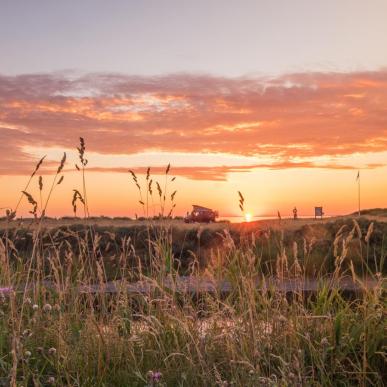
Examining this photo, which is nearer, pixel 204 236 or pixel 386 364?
pixel 386 364

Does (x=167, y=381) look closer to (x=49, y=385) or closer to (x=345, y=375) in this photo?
(x=49, y=385)

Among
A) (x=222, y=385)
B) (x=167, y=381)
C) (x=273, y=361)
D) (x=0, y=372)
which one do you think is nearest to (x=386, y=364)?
(x=273, y=361)

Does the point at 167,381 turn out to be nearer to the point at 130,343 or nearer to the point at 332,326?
the point at 130,343

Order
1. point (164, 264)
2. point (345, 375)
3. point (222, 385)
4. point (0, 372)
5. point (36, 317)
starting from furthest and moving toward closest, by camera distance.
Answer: point (164, 264), point (36, 317), point (0, 372), point (345, 375), point (222, 385)

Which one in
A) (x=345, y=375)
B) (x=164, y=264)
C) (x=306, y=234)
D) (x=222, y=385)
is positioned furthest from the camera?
(x=306, y=234)

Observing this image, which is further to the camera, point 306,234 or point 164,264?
point 306,234

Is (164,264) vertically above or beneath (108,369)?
above

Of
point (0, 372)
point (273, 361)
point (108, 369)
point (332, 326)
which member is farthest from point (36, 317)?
point (332, 326)

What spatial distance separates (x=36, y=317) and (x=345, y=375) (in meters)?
2.23

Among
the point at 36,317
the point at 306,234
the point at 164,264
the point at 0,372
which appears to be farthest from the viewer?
the point at 306,234

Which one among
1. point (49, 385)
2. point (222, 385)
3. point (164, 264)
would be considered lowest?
point (49, 385)

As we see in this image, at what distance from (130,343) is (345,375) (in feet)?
4.66

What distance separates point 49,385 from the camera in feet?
14.3

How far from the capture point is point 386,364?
4.63m
